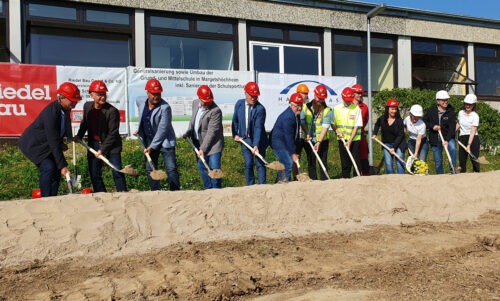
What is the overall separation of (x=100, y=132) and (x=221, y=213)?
6.69 feet

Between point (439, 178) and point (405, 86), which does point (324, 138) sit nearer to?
point (439, 178)

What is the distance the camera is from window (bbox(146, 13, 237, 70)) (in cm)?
1298

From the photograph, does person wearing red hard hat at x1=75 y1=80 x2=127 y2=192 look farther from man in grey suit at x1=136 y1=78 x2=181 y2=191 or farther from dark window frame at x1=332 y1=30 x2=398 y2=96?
dark window frame at x1=332 y1=30 x2=398 y2=96

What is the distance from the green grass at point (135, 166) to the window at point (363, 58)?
5.09 m

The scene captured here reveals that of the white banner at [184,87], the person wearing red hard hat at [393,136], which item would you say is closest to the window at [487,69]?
the white banner at [184,87]

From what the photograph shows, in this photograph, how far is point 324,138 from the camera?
7664 millimetres

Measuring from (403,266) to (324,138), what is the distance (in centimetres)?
380

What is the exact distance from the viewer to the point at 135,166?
8.50 metres

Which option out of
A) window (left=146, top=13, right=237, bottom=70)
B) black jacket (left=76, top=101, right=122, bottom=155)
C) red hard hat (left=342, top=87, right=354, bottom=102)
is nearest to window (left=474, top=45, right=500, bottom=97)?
window (left=146, top=13, right=237, bottom=70)

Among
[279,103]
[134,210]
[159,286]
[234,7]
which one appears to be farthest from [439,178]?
[234,7]

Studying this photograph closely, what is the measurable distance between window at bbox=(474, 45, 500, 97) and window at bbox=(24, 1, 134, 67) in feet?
39.2

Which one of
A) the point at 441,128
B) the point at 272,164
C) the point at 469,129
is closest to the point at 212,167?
the point at 272,164

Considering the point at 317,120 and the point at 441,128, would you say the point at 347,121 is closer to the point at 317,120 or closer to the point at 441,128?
the point at 317,120

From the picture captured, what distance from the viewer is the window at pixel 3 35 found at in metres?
11.3
